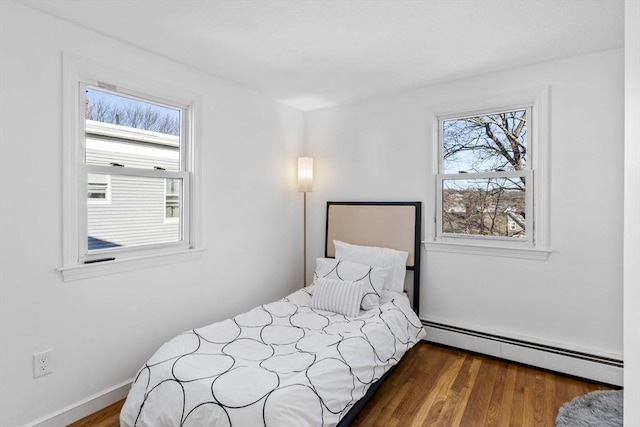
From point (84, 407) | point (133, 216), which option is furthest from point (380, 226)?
point (84, 407)

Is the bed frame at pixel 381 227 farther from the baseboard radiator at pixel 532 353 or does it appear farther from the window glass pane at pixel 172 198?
the window glass pane at pixel 172 198

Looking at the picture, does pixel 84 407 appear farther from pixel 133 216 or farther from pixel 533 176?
pixel 533 176

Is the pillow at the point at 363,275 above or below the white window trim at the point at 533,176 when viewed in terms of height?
below

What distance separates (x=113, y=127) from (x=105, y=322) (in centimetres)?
132

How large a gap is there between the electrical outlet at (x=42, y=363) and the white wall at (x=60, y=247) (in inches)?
1.3

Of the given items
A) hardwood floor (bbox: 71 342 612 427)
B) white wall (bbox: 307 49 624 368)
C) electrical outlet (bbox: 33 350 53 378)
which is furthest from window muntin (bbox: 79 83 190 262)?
white wall (bbox: 307 49 624 368)

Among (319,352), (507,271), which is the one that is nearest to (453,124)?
(507,271)

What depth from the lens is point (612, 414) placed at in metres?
2.16

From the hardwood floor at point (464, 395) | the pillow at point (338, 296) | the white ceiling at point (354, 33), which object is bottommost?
the hardwood floor at point (464, 395)

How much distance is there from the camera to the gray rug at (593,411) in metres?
2.08

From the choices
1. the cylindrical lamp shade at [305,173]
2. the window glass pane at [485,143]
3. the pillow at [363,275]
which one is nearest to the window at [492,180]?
the window glass pane at [485,143]

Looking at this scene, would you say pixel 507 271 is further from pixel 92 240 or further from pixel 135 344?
pixel 92 240

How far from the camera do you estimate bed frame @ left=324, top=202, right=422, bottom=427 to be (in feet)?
10.8

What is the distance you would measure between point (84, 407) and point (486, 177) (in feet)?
11.2
